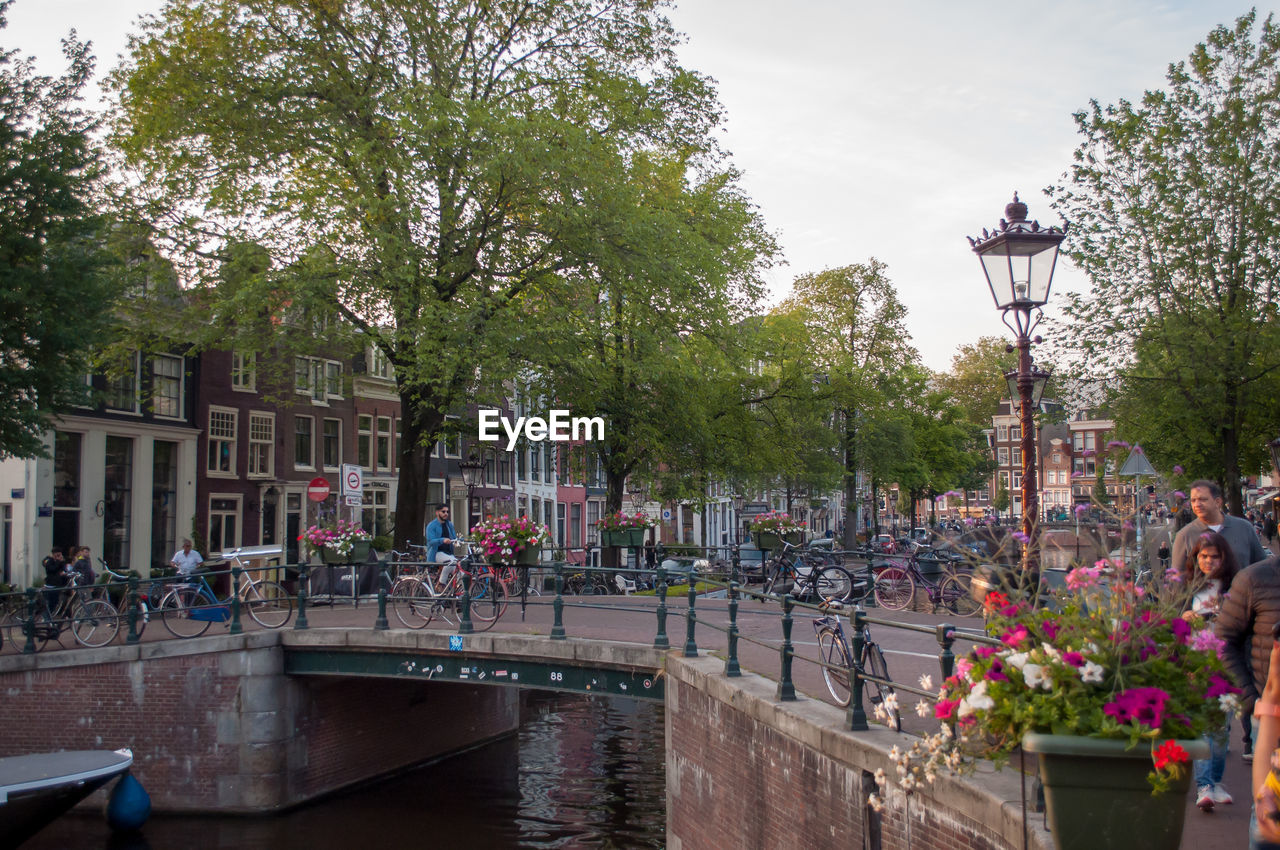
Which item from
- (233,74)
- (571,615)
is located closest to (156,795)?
(571,615)

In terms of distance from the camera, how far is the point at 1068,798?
394 cm

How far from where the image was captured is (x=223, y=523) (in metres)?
29.3

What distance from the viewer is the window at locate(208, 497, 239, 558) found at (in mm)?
29047

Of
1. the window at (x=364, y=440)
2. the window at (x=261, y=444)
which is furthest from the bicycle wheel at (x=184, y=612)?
the window at (x=364, y=440)

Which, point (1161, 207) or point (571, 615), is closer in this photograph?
point (571, 615)

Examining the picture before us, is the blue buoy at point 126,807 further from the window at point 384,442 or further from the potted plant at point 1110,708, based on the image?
the window at point 384,442

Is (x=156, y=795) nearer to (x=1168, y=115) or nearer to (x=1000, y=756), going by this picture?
(x=1000, y=756)

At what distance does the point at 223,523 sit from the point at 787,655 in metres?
24.4

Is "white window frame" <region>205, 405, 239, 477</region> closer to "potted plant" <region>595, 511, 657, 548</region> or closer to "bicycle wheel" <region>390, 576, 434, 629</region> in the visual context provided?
"potted plant" <region>595, 511, 657, 548</region>

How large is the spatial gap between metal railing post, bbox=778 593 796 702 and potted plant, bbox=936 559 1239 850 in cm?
401

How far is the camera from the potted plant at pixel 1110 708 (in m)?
3.84

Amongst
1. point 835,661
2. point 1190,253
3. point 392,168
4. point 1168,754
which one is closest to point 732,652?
point 835,661

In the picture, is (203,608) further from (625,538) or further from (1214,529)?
(1214,529)

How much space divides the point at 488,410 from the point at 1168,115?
1685 centimetres
